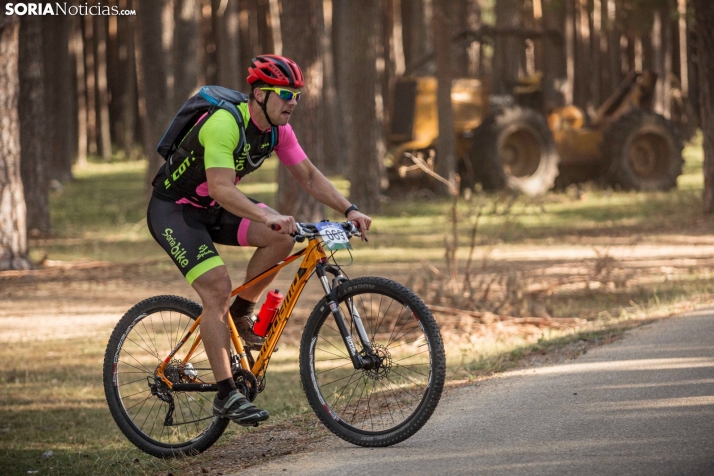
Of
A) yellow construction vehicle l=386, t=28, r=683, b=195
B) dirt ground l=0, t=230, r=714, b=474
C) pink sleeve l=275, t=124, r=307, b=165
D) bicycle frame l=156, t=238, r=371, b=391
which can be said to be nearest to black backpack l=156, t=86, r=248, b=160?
pink sleeve l=275, t=124, r=307, b=165

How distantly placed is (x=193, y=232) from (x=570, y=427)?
2.14m

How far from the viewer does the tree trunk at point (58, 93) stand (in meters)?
27.5

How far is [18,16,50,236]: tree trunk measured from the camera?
1697cm

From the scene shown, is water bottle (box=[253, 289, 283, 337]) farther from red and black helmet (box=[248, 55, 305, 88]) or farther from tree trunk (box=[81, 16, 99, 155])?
tree trunk (box=[81, 16, 99, 155])

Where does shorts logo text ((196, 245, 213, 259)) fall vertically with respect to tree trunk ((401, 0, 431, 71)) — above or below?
below

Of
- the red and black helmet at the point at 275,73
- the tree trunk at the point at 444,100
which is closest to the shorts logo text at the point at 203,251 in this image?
the red and black helmet at the point at 275,73

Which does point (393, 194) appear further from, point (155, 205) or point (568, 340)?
point (155, 205)

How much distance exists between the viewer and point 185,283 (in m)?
13.2

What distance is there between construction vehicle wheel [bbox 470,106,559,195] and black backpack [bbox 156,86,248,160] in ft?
52.3

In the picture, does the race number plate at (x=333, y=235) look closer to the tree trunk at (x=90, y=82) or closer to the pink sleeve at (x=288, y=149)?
the pink sleeve at (x=288, y=149)

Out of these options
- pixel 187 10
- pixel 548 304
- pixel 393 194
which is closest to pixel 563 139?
pixel 393 194

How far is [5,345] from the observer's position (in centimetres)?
1005

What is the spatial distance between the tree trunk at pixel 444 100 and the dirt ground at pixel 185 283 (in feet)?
18.2

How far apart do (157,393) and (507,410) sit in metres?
1.91
